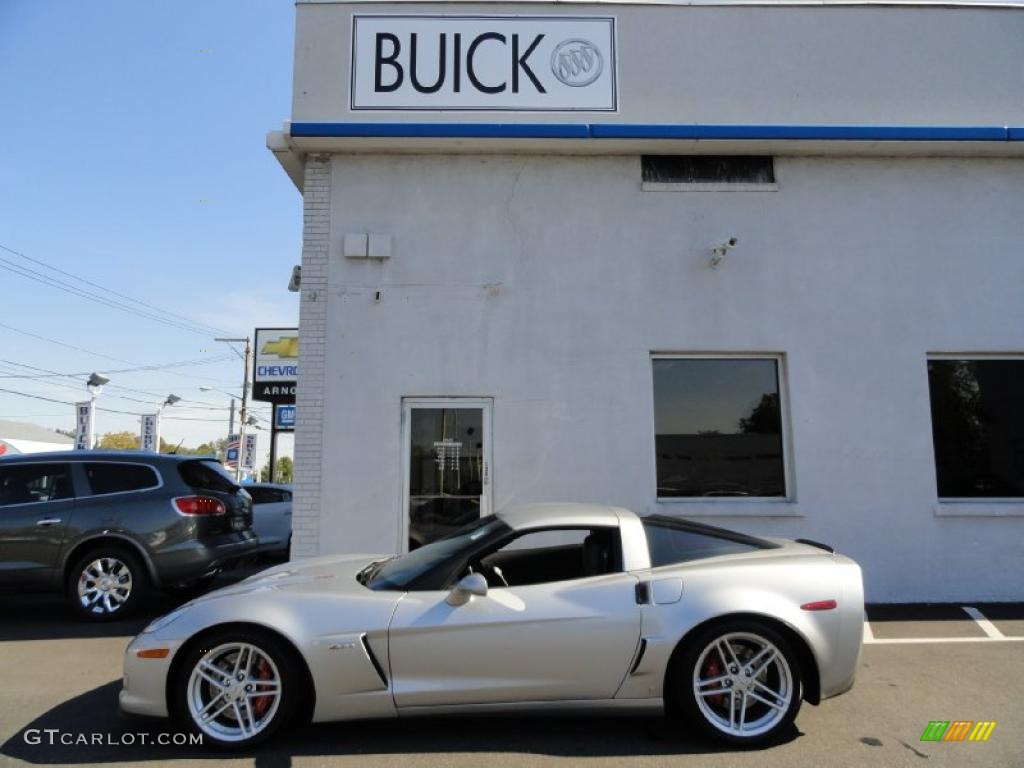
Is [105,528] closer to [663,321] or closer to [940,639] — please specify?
[663,321]

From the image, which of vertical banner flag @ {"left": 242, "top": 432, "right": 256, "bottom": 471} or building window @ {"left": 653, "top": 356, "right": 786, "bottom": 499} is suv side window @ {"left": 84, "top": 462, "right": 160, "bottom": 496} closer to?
building window @ {"left": 653, "top": 356, "right": 786, "bottom": 499}

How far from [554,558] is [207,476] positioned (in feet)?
15.2

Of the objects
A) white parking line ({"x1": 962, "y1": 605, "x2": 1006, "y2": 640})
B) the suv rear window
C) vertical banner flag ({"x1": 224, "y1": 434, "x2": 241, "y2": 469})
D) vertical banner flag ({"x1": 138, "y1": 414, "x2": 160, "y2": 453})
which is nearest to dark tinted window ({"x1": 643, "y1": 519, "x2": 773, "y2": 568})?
white parking line ({"x1": 962, "y1": 605, "x2": 1006, "y2": 640})

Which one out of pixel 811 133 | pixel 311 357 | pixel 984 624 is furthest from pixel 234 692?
pixel 811 133

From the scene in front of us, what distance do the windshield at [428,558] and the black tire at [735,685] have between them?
4.04 feet

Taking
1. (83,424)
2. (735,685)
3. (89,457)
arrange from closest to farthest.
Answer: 1. (735,685)
2. (89,457)
3. (83,424)

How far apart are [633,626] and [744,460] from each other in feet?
13.9

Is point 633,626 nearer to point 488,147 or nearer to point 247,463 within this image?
point 488,147

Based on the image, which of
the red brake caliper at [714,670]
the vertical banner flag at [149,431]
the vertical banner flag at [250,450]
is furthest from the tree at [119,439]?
the red brake caliper at [714,670]

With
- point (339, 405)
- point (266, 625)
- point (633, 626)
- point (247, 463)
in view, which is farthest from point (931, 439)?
point (247, 463)

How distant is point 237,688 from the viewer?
12.2 ft

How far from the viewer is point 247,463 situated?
3875 centimetres

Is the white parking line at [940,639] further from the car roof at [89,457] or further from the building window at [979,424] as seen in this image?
the car roof at [89,457]

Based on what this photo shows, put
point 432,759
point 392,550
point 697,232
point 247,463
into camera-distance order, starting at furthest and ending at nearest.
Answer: point 247,463, point 697,232, point 392,550, point 432,759
